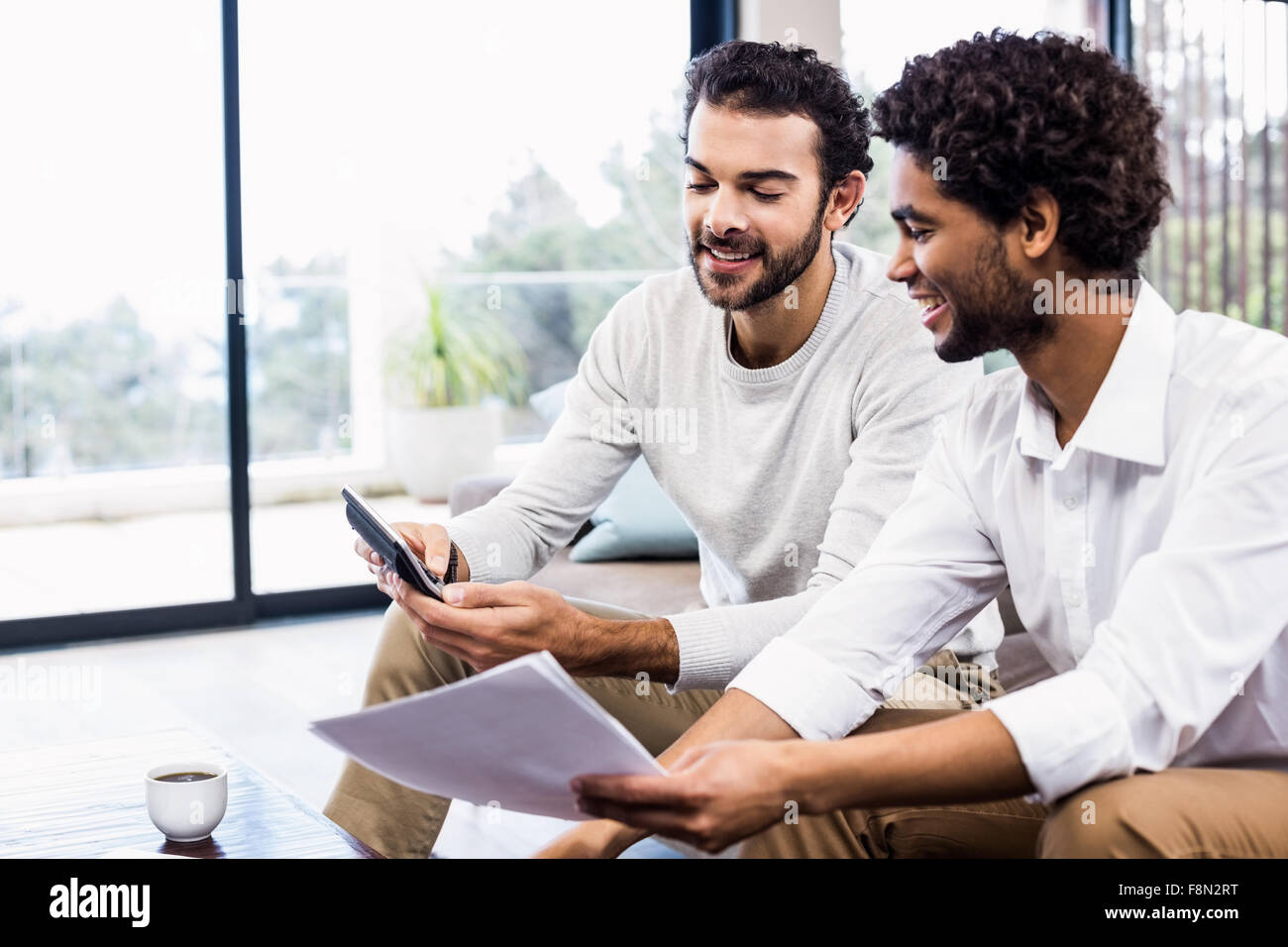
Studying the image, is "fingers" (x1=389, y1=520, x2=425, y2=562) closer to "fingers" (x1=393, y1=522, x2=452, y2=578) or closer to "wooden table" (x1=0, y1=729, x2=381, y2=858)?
"fingers" (x1=393, y1=522, x2=452, y2=578)

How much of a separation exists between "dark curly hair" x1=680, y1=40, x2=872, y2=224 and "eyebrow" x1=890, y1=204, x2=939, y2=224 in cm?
61

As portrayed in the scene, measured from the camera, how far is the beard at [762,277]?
1.98 meters

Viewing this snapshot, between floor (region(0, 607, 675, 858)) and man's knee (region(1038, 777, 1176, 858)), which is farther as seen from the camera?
floor (region(0, 607, 675, 858))

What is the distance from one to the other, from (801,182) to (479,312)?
9.98ft

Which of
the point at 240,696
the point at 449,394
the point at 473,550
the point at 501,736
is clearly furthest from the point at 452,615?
the point at 449,394

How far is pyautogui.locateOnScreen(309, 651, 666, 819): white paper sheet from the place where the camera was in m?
0.99

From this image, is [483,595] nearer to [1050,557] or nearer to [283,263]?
[1050,557]

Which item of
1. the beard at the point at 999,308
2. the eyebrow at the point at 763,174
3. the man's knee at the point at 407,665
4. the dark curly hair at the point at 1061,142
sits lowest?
the man's knee at the point at 407,665

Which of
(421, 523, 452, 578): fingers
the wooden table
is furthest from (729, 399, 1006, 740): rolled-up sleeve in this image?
(421, 523, 452, 578): fingers

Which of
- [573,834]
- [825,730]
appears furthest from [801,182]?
[573,834]

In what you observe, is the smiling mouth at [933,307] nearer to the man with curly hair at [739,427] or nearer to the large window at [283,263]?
the man with curly hair at [739,427]

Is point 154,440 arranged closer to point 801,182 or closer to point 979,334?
point 801,182

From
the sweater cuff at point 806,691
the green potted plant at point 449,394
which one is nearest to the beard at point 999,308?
the sweater cuff at point 806,691

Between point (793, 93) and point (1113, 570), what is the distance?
2.99ft
